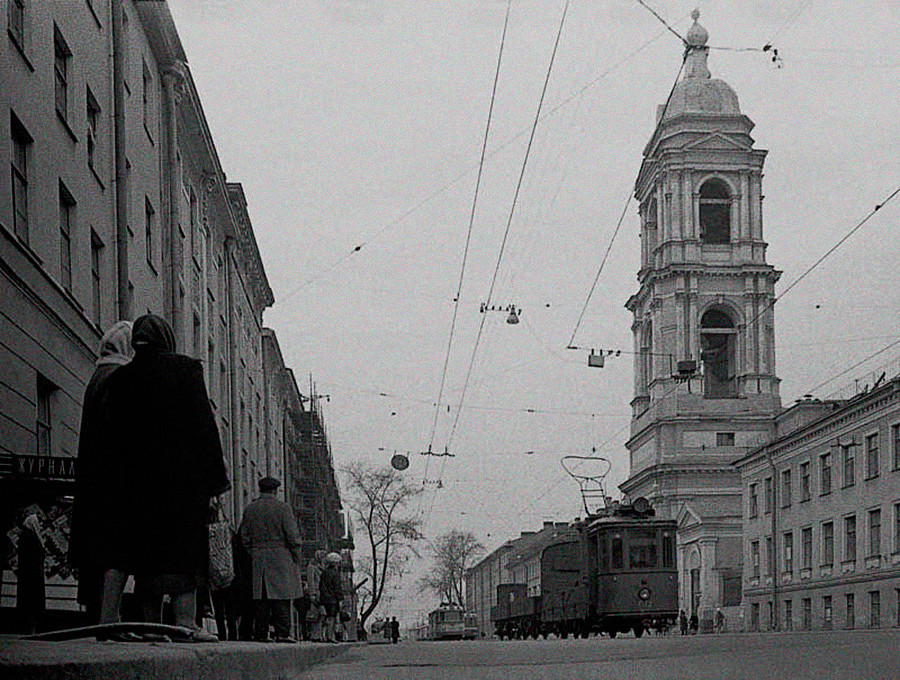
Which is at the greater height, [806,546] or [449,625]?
[806,546]

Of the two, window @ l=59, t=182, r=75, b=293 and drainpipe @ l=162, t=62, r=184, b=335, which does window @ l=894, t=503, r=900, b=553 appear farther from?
window @ l=59, t=182, r=75, b=293

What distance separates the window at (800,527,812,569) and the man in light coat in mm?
43440

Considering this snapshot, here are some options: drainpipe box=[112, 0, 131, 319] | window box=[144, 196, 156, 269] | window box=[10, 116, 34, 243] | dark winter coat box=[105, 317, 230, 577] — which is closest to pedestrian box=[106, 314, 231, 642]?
dark winter coat box=[105, 317, 230, 577]

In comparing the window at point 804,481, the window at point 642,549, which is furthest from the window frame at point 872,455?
the window at point 642,549

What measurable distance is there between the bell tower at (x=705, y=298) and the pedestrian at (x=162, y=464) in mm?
65504

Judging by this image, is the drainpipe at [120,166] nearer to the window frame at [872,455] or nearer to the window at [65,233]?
the window at [65,233]

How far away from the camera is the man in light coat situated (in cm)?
1176

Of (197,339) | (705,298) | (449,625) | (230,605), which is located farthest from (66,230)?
(705,298)

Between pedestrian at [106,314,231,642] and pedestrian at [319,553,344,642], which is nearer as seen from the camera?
pedestrian at [106,314,231,642]

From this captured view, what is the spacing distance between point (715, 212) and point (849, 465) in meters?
28.2

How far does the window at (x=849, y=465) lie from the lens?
48.8 meters

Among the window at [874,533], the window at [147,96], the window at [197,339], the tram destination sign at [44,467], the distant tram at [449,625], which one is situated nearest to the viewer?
the tram destination sign at [44,467]

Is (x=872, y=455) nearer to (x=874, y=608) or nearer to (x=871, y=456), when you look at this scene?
(x=871, y=456)

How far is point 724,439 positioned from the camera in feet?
251
